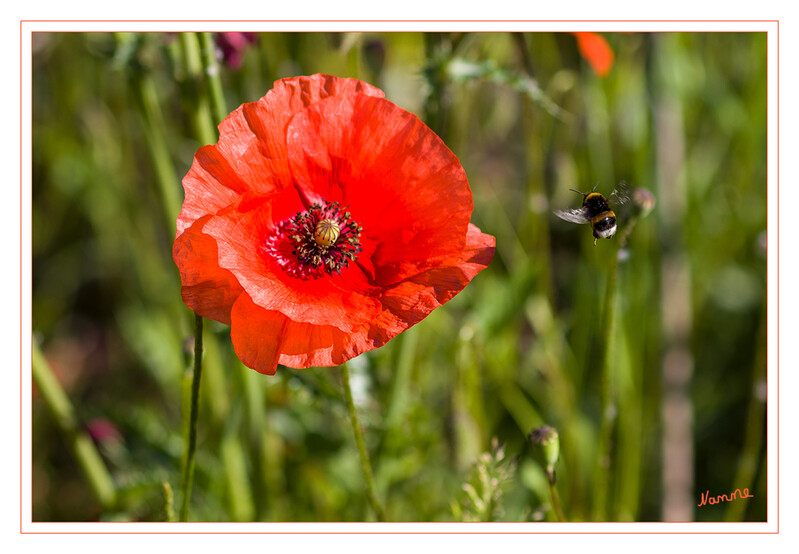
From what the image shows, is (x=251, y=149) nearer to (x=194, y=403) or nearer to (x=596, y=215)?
(x=194, y=403)

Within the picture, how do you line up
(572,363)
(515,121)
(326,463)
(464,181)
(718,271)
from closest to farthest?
(464,181)
(326,463)
(572,363)
(718,271)
(515,121)

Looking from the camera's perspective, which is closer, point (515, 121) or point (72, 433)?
point (72, 433)

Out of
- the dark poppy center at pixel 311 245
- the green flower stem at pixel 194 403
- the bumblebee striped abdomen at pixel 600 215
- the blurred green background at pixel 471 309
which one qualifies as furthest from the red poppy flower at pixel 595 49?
the green flower stem at pixel 194 403

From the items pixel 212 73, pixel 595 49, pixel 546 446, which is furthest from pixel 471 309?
pixel 212 73

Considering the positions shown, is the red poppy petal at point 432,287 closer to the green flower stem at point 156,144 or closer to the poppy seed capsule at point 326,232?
the poppy seed capsule at point 326,232

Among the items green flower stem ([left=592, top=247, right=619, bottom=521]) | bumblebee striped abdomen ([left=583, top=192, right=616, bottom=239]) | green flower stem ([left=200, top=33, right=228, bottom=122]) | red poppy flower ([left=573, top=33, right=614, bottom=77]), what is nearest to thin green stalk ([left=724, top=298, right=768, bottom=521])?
green flower stem ([left=592, top=247, right=619, bottom=521])
